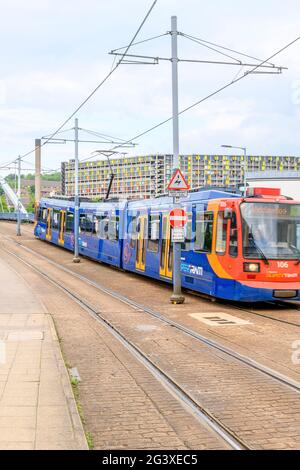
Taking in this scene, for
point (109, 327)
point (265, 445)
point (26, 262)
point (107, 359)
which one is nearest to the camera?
point (265, 445)

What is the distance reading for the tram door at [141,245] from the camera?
69.7ft

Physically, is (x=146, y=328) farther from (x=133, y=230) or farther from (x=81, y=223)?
(x=81, y=223)

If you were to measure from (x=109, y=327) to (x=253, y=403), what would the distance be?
5386 millimetres

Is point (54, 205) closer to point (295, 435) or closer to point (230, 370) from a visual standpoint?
point (230, 370)

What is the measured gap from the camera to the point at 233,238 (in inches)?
570

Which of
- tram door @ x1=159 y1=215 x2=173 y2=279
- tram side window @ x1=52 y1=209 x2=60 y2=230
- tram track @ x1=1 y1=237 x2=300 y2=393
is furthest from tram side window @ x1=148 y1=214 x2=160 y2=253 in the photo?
tram side window @ x1=52 y1=209 x2=60 y2=230

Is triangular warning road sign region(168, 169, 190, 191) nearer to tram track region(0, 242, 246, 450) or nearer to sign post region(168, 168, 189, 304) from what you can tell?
sign post region(168, 168, 189, 304)

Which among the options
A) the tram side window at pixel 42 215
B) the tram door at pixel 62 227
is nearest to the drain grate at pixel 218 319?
the tram door at pixel 62 227

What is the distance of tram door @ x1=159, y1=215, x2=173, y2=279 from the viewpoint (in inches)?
722

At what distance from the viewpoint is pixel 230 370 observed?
8117 mm

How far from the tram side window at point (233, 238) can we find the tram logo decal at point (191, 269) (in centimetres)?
162

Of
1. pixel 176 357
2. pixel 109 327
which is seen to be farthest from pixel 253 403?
pixel 109 327

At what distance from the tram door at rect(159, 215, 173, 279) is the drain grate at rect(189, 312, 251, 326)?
4.68 metres

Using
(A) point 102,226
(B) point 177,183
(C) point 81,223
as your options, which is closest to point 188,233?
(B) point 177,183
